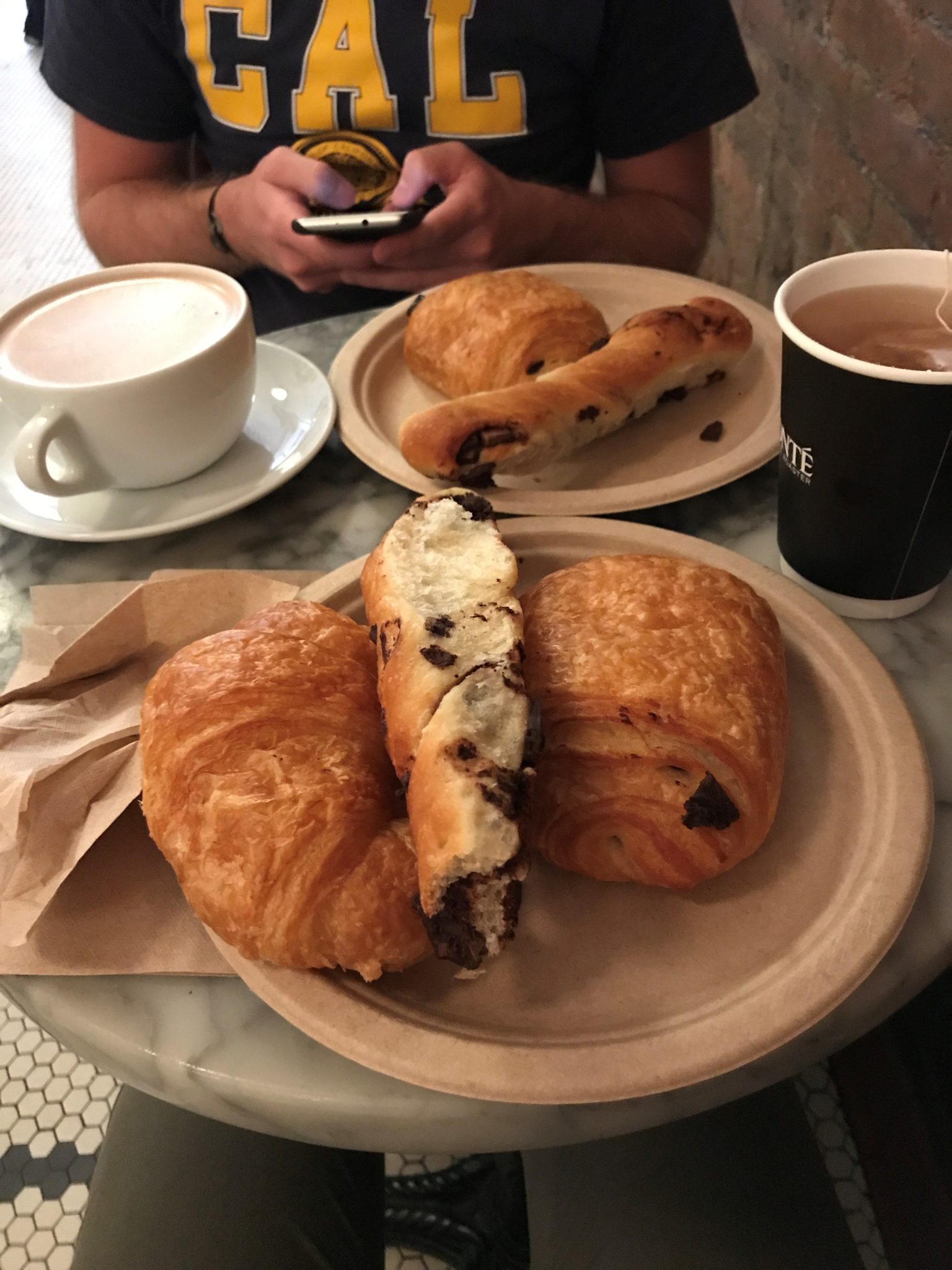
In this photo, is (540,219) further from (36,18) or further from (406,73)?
(36,18)

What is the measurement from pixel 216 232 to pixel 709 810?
48.4 inches

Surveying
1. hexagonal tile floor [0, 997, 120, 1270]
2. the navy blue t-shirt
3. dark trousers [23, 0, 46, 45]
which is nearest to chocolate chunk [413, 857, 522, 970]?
hexagonal tile floor [0, 997, 120, 1270]

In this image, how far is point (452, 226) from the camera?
1171 mm

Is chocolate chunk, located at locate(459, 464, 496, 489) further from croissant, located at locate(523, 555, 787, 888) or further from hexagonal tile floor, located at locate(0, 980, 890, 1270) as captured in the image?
hexagonal tile floor, located at locate(0, 980, 890, 1270)

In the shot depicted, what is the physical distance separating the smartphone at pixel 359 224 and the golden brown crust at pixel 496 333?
12cm

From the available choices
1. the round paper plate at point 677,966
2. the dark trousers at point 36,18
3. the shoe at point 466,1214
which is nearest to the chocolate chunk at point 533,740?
the round paper plate at point 677,966

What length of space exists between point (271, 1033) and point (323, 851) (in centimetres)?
12

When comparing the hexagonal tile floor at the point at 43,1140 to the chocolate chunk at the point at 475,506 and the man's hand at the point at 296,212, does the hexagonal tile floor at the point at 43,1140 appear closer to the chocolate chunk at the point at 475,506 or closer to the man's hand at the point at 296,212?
the chocolate chunk at the point at 475,506

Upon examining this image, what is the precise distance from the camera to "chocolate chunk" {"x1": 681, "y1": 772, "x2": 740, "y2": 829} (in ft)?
1.75

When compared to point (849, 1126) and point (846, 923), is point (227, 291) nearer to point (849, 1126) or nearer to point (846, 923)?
point (846, 923)

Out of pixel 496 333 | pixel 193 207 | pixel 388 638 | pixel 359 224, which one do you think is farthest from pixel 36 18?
pixel 388 638

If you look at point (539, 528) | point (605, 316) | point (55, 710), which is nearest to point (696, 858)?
point (539, 528)

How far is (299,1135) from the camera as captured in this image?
53cm

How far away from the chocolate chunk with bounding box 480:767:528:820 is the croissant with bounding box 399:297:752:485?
1.36 ft
